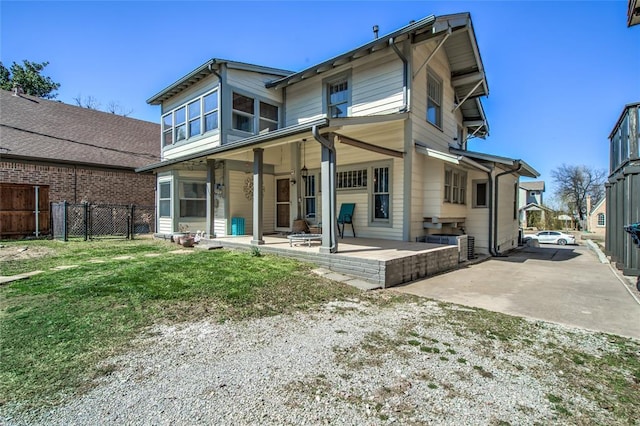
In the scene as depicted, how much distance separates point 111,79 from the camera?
47.0ft

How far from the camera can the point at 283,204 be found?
11586mm

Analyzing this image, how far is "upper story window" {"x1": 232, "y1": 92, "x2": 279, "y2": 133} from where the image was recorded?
36.6 ft

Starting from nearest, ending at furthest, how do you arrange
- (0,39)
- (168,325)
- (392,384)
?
(392,384) → (168,325) → (0,39)

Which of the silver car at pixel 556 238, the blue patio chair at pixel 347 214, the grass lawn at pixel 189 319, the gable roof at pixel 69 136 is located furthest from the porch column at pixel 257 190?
the silver car at pixel 556 238

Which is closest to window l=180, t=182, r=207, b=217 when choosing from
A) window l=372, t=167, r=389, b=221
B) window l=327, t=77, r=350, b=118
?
window l=327, t=77, r=350, b=118

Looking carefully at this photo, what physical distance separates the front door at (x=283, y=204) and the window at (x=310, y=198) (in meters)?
0.84

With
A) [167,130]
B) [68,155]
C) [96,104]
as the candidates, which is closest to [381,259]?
[167,130]

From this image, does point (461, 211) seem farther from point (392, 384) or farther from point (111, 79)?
point (111, 79)

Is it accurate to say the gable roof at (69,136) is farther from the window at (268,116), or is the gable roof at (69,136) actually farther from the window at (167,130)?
the window at (268,116)

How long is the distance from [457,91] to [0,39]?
12.7 metres

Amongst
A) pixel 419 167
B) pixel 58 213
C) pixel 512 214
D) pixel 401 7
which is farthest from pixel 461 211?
pixel 58 213

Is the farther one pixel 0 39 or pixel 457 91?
pixel 457 91

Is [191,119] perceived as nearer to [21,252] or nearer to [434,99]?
[21,252]

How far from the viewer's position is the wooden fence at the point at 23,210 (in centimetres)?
1200
